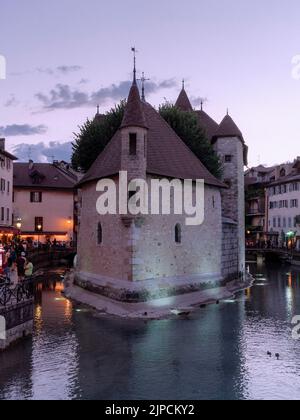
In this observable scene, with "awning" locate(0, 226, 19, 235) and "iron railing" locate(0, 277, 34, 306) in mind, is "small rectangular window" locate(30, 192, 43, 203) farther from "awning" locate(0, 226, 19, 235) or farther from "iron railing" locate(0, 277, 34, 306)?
"iron railing" locate(0, 277, 34, 306)

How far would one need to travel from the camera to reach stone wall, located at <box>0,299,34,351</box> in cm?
1628

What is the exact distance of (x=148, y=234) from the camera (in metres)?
25.0

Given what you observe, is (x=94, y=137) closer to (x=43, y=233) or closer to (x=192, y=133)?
(x=192, y=133)

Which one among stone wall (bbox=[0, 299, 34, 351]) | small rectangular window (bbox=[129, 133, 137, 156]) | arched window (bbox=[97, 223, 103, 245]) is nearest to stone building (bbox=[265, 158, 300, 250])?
arched window (bbox=[97, 223, 103, 245])

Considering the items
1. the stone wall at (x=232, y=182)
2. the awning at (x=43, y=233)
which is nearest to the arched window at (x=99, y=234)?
the stone wall at (x=232, y=182)

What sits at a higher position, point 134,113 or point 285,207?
point 134,113

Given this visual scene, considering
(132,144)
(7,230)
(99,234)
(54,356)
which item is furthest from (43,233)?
(54,356)

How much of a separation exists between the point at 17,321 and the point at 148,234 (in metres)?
9.48

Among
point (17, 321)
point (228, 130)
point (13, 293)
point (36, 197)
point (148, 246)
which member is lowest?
point (17, 321)

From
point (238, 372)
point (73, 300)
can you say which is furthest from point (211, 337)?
point (73, 300)

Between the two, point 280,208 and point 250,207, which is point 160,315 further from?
point 250,207

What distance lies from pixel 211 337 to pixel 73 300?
1215 cm

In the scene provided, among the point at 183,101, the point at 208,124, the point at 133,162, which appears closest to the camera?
the point at 133,162

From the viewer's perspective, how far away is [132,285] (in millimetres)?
23609
